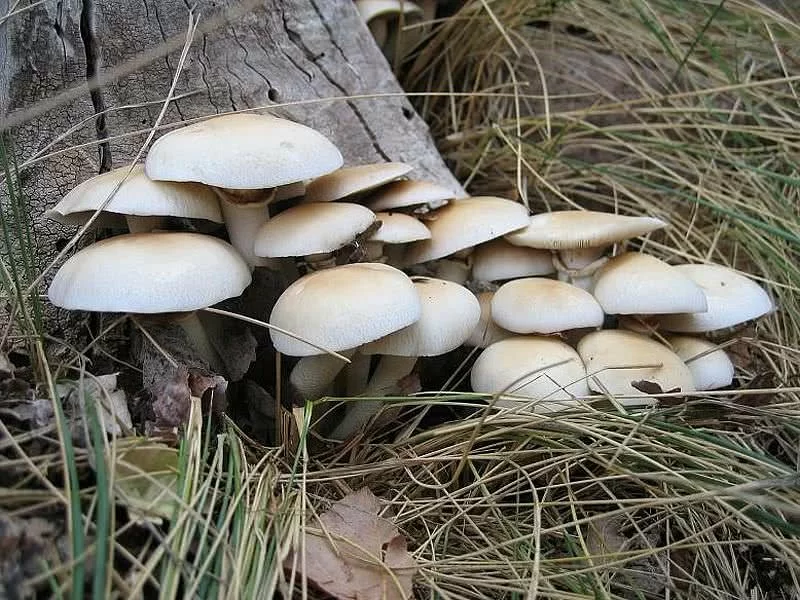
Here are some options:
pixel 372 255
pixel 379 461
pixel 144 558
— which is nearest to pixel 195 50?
pixel 372 255

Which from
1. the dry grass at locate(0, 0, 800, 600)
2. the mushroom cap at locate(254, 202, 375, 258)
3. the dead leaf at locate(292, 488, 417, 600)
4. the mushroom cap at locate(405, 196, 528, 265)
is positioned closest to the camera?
the dry grass at locate(0, 0, 800, 600)

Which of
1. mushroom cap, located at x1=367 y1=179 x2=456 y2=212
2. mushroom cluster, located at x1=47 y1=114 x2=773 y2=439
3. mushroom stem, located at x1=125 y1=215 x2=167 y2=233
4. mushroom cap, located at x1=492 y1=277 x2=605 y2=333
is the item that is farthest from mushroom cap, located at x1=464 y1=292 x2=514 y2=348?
mushroom stem, located at x1=125 y1=215 x2=167 y2=233

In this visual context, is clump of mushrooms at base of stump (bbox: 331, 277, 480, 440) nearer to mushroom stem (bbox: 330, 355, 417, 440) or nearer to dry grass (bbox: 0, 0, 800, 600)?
mushroom stem (bbox: 330, 355, 417, 440)

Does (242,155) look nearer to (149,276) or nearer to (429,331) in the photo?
(149,276)

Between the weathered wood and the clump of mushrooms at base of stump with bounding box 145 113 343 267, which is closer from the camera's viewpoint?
the clump of mushrooms at base of stump with bounding box 145 113 343 267

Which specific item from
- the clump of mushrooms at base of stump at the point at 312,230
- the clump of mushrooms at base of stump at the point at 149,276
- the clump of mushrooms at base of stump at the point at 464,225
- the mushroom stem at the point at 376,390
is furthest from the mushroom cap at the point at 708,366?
the clump of mushrooms at base of stump at the point at 149,276
